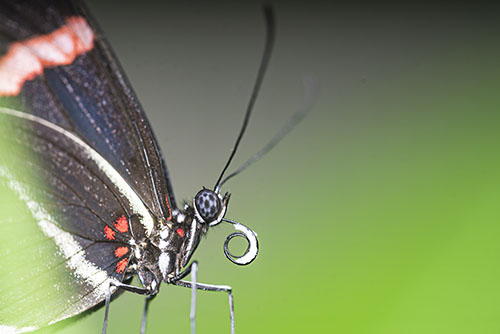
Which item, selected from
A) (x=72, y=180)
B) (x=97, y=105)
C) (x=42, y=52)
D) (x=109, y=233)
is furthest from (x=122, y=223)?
(x=42, y=52)

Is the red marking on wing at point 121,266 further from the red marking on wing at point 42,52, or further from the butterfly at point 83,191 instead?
the red marking on wing at point 42,52

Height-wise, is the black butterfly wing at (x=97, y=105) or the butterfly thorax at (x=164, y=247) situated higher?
the black butterfly wing at (x=97, y=105)

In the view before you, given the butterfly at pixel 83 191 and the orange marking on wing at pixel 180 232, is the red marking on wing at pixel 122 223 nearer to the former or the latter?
the butterfly at pixel 83 191

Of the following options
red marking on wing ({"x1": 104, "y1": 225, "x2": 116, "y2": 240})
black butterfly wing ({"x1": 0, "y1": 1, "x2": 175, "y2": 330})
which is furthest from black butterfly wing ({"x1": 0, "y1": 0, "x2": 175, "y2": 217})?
red marking on wing ({"x1": 104, "y1": 225, "x2": 116, "y2": 240})

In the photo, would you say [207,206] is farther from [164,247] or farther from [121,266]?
[121,266]

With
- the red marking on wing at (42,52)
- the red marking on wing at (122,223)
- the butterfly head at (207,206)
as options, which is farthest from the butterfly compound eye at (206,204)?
the red marking on wing at (42,52)

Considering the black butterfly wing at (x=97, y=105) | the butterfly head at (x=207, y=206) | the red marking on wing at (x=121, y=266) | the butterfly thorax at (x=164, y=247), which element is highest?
the black butterfly wing at (x=97, y=105)

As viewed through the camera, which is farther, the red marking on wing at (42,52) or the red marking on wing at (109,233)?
the red marking on wing at (109,233)

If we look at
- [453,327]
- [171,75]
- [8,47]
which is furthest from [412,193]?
[171,75]

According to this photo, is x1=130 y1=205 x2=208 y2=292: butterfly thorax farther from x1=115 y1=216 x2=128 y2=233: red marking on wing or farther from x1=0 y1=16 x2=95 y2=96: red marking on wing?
x1=0 y1=16 x2=95 y2=96: red marking on wing
